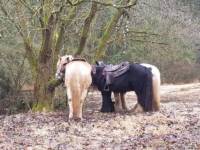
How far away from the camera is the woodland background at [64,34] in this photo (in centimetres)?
1182

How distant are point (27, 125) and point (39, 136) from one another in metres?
1.20

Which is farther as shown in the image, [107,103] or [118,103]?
[118,103]

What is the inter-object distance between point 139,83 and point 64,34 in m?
2.89

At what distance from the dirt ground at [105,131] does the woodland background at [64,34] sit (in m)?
1.84

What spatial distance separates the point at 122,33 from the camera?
1362cm

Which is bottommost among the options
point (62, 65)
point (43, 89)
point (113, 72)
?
point (43, 89)

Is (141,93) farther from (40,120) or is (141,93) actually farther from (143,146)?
(143,146)

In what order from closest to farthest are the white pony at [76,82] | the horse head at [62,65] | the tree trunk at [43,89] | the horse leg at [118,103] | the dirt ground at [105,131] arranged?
the dirt ground at [105,131] → the white pony at [76,82] → the horse head at [62,65] → the horse leg at [118,103] → the tree trunk at [43,89]

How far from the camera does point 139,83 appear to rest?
1072 centimetres

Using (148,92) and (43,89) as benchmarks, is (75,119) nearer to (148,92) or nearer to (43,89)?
(148,92)

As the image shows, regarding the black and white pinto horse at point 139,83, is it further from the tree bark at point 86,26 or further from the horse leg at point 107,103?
the tree bark at point 86,26

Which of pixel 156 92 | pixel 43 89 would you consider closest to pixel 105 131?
pixel 156 92

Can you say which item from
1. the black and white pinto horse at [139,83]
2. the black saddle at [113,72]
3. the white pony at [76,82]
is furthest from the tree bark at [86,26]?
the white pony at [76,82]

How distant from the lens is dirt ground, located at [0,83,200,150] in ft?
24.5
